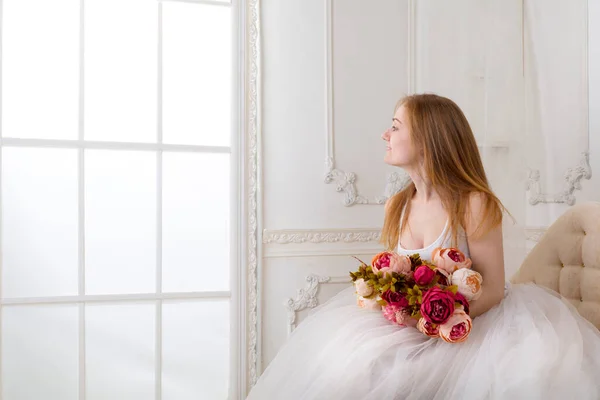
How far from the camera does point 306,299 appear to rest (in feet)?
9.05

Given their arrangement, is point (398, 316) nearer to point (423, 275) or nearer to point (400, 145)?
point (423, 275)

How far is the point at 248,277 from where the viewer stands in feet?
9.02

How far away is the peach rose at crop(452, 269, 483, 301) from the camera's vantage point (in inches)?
63.4

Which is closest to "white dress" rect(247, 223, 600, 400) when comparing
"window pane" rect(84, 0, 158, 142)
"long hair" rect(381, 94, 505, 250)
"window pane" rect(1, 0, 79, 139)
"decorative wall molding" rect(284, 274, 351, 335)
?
"long hair" rect(381, 94, 505, 250)

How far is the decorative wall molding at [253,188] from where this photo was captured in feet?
9.00

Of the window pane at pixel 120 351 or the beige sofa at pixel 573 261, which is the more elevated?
the beige sofa at pixel 573 261

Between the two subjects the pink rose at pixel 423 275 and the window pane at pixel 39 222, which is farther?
the window pane at pixel 39 222

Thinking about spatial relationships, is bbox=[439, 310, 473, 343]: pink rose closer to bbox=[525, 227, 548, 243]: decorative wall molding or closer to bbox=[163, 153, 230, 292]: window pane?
bbox=[525, 227, 548, 243]: decorative wall molding

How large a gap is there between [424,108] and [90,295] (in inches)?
69.7

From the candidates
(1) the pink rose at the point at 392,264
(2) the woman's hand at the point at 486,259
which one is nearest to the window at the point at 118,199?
(1) the pink rose at the point at 392,264

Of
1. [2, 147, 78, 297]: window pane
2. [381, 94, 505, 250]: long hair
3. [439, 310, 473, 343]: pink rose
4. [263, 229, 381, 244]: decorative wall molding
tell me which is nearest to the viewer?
[439, 310, 473, 343]: pink rose

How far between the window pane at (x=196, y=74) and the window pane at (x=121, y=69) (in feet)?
Answer: 0.24

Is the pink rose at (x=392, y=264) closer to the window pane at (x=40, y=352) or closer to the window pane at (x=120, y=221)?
the window pane at (x=120, y=221)

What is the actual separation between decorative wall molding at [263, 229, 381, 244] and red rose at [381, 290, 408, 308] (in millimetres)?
1156
